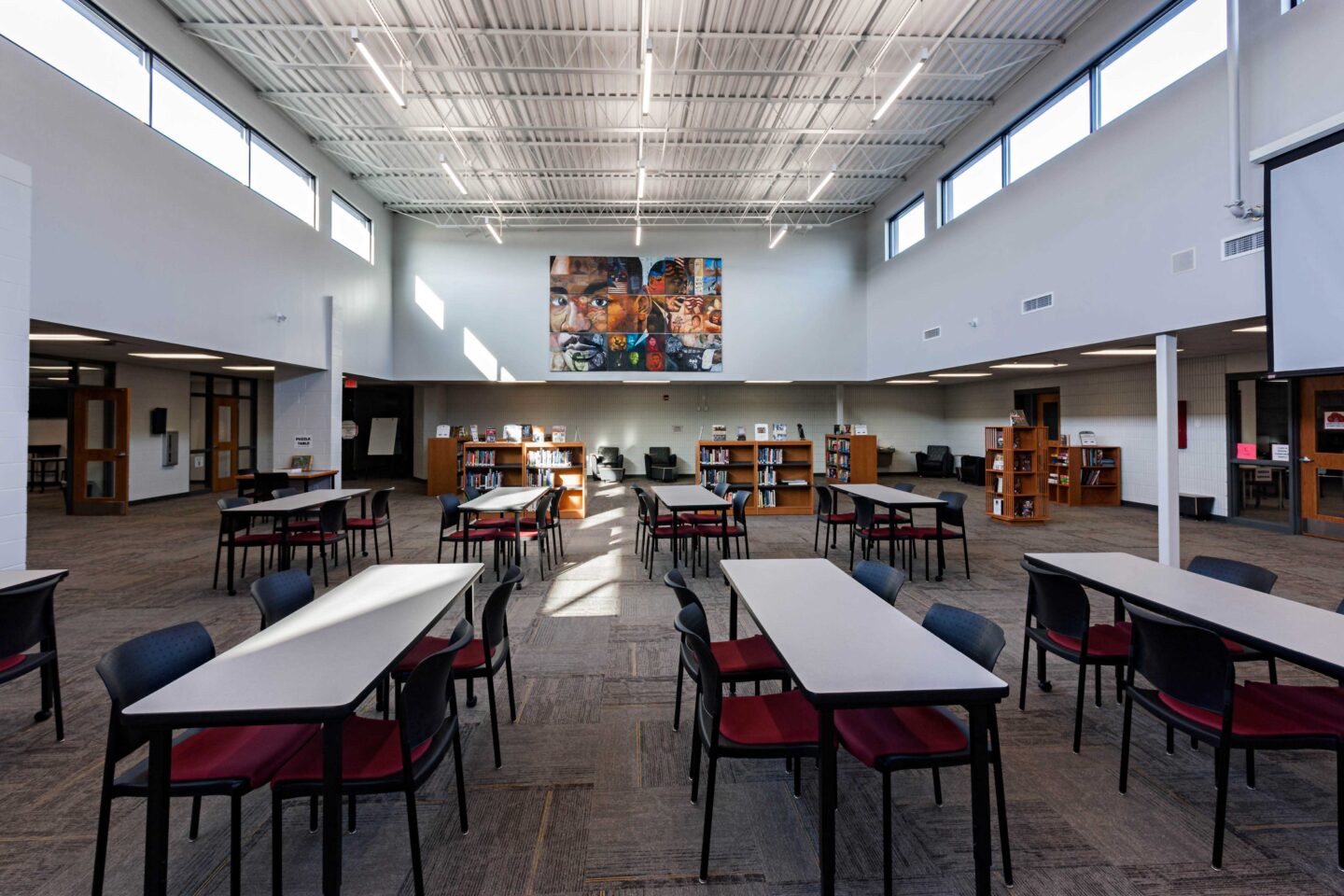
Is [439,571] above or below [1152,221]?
below

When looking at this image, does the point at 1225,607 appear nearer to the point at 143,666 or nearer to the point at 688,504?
the point at 688,504

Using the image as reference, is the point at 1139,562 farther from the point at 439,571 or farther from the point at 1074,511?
the point at 1074,511

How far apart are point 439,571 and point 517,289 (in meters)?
11.7

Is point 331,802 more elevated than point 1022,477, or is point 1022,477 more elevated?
point 1022,477

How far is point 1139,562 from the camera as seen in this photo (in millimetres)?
3338

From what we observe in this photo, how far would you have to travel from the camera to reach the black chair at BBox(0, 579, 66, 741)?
2.73 m

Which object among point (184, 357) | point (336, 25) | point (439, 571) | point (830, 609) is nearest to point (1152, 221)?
point (830, 609)

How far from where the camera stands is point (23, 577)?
3033 millimetres

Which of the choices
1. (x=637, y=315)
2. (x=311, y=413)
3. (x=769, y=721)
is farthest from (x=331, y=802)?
(x=637, y=315)

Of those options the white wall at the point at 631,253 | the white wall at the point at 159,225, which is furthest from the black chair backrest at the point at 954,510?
the white wall at the point at 159,225

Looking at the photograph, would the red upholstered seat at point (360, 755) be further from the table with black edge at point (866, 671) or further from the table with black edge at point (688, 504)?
the table with black edge at point (688, 504)

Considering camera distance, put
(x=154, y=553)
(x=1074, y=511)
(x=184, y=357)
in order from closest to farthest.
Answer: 1. (x=154, y=553)
2. (x=184, y=357)
3. (x=1074, y=511)

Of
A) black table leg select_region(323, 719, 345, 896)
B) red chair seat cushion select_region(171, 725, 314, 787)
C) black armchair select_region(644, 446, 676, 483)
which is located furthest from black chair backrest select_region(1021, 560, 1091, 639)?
black armchair select_region(644, 446, 676, 483)

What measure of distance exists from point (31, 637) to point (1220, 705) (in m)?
5.45
